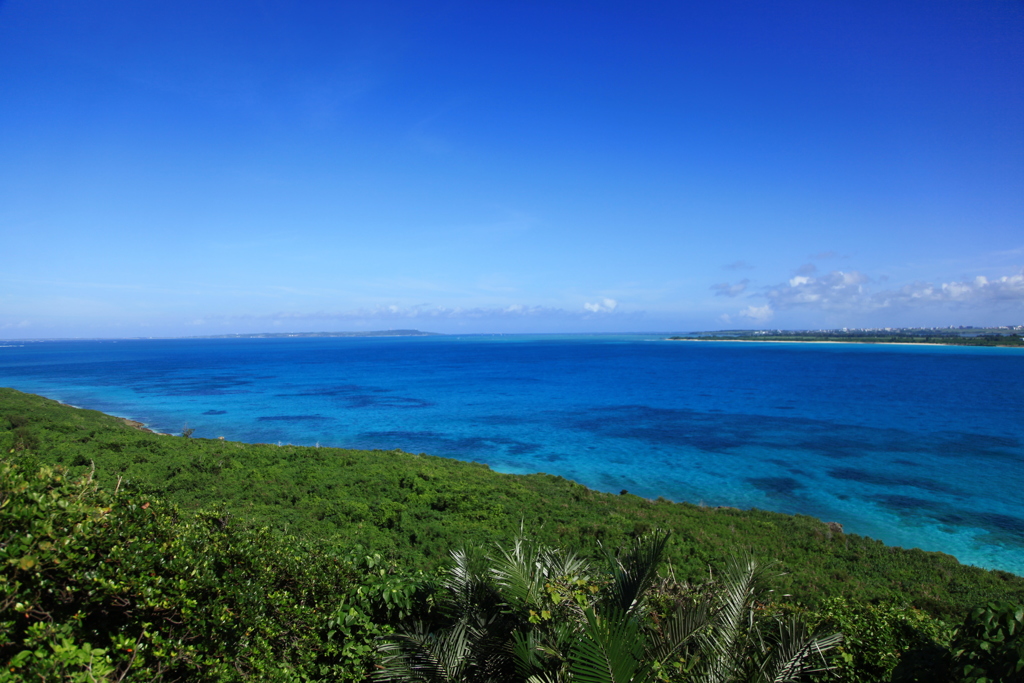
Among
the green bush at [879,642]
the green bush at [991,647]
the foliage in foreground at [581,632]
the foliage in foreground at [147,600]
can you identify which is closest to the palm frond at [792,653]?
the foliage in foreground at [581,632]

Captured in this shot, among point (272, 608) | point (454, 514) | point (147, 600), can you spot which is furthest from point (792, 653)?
point (454, 514)

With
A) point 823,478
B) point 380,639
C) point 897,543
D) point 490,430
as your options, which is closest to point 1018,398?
point 823,478

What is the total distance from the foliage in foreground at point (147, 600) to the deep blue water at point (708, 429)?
20721 mm

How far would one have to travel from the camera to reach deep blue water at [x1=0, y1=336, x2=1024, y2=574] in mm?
23145

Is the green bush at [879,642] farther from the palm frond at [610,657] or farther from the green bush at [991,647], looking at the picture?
the palm frond at [610,657]

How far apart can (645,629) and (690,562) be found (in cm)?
970

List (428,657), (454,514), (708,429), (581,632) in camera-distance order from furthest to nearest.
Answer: (708,429) → (454,514) → (428,657) → (581,632)

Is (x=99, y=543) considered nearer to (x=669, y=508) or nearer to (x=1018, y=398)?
(x=669, y=508)

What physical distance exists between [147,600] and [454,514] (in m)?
12.0

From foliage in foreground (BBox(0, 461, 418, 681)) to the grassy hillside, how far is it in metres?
5.44

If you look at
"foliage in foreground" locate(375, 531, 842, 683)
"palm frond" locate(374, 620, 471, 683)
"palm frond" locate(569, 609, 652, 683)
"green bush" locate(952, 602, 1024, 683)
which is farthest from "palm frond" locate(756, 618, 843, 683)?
"palm frond" locate(374, 620, 471, 683)

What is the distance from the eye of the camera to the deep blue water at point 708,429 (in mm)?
23145

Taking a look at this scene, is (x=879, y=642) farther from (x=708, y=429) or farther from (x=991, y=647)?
(x=708, y=429)

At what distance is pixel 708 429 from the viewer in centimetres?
3884
